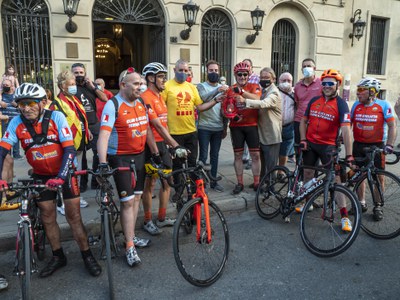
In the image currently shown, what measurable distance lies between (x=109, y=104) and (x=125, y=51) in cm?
1412

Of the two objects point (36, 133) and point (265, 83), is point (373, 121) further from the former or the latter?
point (36, 133)

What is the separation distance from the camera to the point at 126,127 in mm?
3318

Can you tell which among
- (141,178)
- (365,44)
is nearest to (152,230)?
(141,178)

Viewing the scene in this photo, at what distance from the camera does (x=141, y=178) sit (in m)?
3.54

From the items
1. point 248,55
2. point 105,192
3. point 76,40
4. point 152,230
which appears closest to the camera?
point 105,192

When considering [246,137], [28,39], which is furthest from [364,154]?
[28,39]

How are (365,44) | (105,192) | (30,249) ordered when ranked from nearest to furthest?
(30,249), (105,192), (365,44)

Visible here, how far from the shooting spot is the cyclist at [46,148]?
2.86 metres

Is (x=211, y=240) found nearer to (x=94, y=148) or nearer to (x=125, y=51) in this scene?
(x=94, y=148)

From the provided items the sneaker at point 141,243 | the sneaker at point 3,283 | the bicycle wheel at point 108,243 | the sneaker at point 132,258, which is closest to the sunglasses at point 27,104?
the bicycle wheel at point 108,243

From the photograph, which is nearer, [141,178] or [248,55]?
[141,178]

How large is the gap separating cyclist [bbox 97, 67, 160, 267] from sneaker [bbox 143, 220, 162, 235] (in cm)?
63

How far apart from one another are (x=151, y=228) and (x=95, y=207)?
994 millimetres

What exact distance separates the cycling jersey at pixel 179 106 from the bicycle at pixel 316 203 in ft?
4.50
